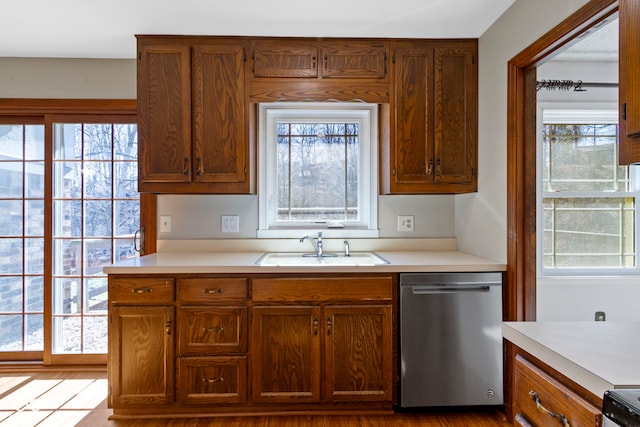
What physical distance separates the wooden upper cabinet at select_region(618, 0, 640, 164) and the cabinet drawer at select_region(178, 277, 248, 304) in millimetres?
1729

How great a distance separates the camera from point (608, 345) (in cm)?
90

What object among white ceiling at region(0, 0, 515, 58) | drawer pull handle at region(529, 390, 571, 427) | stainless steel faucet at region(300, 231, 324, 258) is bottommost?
drawer pull handle at region(529, 390, 571, 427)

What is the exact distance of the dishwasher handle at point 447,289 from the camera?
6.81ft

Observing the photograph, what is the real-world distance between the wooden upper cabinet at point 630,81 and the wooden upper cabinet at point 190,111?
1908 millimetres

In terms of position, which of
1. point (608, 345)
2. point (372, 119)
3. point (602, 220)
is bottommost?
point (608, 345)

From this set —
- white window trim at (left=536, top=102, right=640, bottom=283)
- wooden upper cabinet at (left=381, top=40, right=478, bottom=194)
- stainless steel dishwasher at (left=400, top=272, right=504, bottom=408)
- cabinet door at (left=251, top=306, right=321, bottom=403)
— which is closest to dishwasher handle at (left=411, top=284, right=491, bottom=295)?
stainless steel dishwasher at (left=400, top=272, right=504, bottom=408)

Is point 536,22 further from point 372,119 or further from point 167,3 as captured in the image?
point 167,3

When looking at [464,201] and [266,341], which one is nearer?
[266,341]

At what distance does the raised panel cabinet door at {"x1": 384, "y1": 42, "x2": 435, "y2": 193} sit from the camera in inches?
94.4

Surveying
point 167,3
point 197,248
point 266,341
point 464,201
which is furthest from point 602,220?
point 167,3

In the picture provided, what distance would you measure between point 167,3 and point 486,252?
2.33m

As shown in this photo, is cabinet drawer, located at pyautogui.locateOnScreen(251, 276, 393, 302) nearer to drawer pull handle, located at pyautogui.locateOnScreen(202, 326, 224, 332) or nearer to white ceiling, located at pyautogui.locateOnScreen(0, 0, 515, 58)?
drawer pull handle, located at pyautogui.locateOnScreen(202, 326, 224, 332)

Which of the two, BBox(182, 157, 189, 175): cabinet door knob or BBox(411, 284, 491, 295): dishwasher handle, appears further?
BBox(182, 157, 189, 175): cabinet door knob

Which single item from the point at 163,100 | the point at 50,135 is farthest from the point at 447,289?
the point at 50,135
